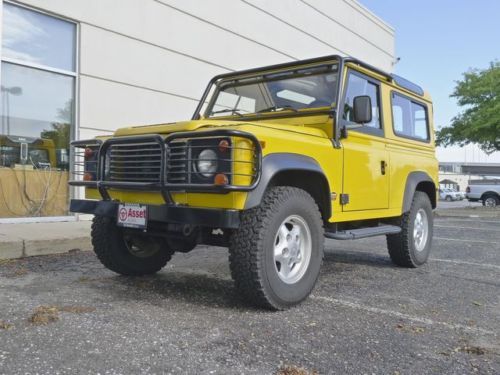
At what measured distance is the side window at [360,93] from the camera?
16.1ft

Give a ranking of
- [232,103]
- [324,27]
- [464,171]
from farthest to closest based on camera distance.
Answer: [464,171] → [324,27] → [232,103]

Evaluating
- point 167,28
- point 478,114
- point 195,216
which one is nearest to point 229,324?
point 195,216

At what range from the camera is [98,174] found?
432 cm

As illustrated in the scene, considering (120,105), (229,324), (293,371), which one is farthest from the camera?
(120,105)

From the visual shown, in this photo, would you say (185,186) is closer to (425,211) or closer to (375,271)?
(375,271)

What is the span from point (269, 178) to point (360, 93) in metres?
2.06

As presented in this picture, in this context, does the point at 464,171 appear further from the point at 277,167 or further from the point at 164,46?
the point at 277,167

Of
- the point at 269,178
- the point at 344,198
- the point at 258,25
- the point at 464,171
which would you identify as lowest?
the point at 344,198

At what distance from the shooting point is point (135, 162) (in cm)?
409

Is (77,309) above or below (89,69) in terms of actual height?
below

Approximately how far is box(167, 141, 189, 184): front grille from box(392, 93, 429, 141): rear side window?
3038 millimetres

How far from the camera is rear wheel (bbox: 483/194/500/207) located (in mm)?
25609

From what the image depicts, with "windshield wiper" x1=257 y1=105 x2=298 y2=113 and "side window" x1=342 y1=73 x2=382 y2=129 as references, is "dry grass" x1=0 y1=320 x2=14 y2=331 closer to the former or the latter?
"windshield wiper" x1=257 y1=105 x2=298 y2=113

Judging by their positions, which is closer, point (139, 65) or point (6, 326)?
point (6, 326)
